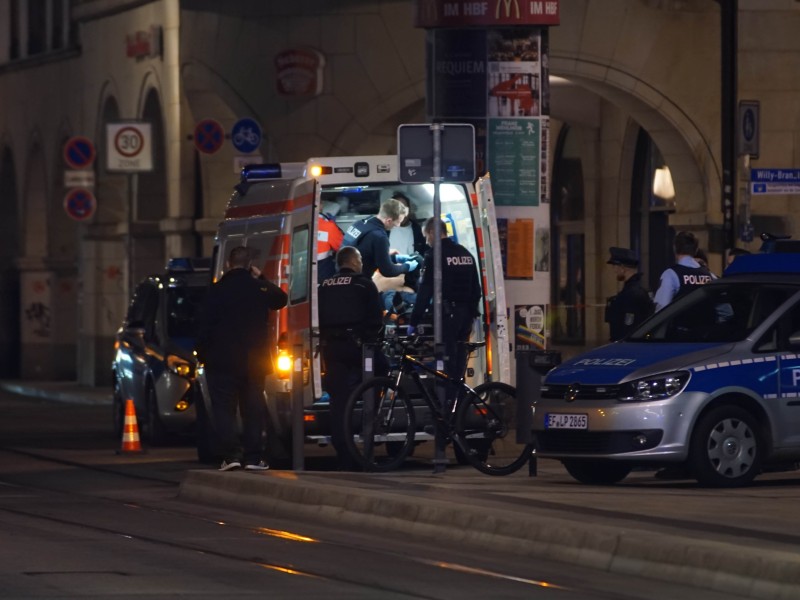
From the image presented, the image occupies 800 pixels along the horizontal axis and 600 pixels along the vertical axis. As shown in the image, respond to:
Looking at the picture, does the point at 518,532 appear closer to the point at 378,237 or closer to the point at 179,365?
the point at 378,237

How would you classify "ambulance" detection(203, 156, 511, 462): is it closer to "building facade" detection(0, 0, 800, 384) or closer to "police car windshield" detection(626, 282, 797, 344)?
"police car windshield" detection(626, 282, 797, 344)

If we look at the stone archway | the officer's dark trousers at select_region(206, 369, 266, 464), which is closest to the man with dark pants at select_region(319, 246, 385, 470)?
the officer's dark trousers at select_region(206, 369, 266, 464)

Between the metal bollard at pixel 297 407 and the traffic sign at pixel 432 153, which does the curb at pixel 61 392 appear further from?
the traffic sign at pixel 432 153

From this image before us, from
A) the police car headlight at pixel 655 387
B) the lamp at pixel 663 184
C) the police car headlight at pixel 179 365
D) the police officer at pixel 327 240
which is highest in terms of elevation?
the lamp at pixel 663 184

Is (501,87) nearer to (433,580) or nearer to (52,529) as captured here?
(52,529)

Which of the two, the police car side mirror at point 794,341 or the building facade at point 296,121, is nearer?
Answer: the police car side mirror at point 794,341

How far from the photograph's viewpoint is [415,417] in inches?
640

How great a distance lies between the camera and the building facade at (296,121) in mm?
27844

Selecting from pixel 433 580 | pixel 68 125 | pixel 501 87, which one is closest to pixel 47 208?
pixel 68 125

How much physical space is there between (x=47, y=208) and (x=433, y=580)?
32671mm

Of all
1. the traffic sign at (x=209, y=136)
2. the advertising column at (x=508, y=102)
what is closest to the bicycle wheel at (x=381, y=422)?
the advertising column at (x=508, y=102)

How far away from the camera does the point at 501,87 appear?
19938mm

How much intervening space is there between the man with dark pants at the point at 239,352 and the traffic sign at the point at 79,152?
17.2 metres

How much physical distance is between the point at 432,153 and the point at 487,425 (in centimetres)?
213
